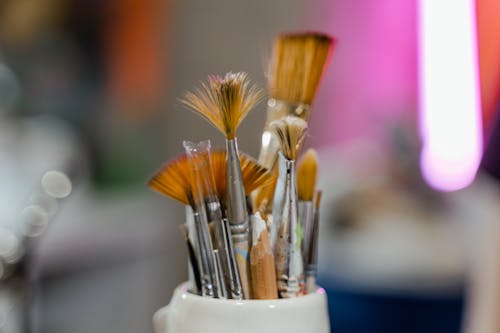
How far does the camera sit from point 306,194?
33 centimetres

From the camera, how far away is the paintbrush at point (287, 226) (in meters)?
0.30

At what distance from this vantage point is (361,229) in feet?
2.70

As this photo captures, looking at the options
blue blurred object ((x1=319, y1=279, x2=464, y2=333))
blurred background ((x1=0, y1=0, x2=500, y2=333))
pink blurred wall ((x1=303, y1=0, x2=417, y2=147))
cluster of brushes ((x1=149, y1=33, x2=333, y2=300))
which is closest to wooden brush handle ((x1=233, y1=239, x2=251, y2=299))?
cluster of brushes ((x1=149, y1=33, x2=333, y2=300))

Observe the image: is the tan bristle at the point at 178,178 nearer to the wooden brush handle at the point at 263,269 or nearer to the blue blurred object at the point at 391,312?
the wooden brush handle at the point at 263,269

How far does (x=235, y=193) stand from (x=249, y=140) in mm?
218

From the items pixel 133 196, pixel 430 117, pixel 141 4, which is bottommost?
pixel 133 196

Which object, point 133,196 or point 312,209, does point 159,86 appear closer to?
point 133,196

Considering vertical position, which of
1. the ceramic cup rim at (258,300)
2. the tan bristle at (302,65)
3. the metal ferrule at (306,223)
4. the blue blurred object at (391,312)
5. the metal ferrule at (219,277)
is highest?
the tan bristle at (302,65)

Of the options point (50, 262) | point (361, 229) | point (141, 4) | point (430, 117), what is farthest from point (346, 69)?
point (50, 262)

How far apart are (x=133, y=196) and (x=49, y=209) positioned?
58cm

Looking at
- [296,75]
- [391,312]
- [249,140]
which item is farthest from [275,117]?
[391,312]

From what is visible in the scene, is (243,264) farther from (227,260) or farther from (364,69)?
(364,69)

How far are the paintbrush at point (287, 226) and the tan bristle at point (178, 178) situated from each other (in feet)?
0.14

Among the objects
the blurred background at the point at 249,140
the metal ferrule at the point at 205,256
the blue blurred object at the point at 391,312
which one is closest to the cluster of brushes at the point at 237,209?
the metal ferrule at the point at 205,256
